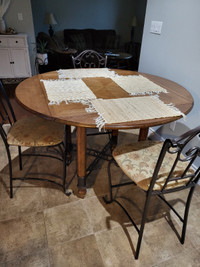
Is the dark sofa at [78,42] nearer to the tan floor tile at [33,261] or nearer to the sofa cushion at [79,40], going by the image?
the sofa cushion at [79,40]

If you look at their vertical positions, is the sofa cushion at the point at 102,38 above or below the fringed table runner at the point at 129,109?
below

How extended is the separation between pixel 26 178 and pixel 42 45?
11.0 feet

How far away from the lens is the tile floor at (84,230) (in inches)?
47.9

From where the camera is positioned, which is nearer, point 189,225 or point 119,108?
point 119,108

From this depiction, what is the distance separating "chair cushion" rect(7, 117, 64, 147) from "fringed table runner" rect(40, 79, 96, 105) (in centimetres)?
28

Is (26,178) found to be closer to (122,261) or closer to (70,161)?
(70,161)

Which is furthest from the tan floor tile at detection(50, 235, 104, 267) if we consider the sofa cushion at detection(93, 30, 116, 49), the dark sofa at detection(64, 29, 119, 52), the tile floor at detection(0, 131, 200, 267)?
the sofa cushion at detection(93, 30, 116, 49)

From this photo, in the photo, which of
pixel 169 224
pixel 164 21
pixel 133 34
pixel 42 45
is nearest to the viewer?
pixel 169 224

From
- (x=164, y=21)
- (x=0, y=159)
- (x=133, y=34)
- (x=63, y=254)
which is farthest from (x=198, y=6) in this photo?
(x=133, y=34)

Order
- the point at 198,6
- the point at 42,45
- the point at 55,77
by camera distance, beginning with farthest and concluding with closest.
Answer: the point at 42,45 → the point at 55,77 → the point at 198,6

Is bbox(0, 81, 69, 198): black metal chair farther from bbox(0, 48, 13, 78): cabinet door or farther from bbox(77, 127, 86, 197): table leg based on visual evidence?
bbox(0, 48, 13, 78): cabinet door

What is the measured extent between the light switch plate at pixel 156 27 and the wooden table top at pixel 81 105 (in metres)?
0.54

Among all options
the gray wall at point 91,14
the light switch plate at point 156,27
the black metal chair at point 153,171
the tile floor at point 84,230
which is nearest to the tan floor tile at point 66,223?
the tile floor at point 84,230

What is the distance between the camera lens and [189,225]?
1435 millimetres
